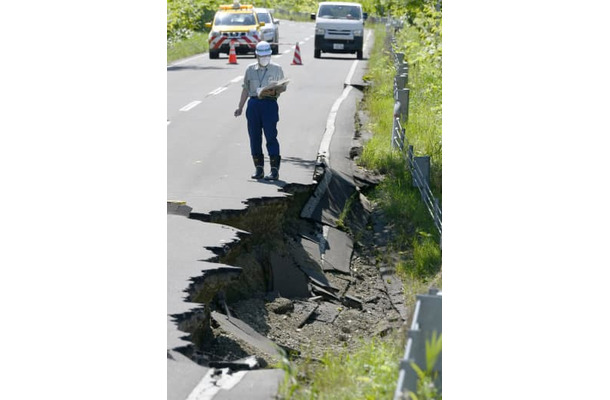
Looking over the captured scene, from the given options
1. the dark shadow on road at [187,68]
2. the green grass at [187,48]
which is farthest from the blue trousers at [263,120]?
the green grass at [187,48]

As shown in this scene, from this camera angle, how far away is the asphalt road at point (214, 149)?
8320mm

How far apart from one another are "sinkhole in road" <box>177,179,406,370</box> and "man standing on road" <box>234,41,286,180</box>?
557 millimetres

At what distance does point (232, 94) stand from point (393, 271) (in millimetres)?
12780

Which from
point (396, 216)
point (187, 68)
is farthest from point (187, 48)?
point (396, 216)

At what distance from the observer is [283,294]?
10734 millimetres

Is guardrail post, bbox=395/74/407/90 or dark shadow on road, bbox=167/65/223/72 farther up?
guardrail post, bbox=395/74/407/90

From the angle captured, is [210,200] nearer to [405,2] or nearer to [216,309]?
[216,309]

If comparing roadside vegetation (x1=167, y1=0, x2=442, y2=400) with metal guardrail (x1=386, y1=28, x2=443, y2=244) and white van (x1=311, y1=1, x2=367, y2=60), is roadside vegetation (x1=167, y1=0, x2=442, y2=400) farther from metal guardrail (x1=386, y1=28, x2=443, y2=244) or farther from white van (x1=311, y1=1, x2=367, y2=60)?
white van (x1=311, y1=1, x2=367, y2=60)

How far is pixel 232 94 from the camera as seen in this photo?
78.0 feet

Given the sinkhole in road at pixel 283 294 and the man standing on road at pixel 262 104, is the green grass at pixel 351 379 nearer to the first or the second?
the sinkhole in road at pixel 283 294

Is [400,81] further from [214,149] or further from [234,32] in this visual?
[234,32]

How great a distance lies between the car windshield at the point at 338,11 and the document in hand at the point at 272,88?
2492 centimetres

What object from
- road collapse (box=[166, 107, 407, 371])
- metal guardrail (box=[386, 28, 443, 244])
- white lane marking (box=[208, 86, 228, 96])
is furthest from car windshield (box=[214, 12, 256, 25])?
road collapse (box=[166, 107, 407, 371])

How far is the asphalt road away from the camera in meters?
8.32
